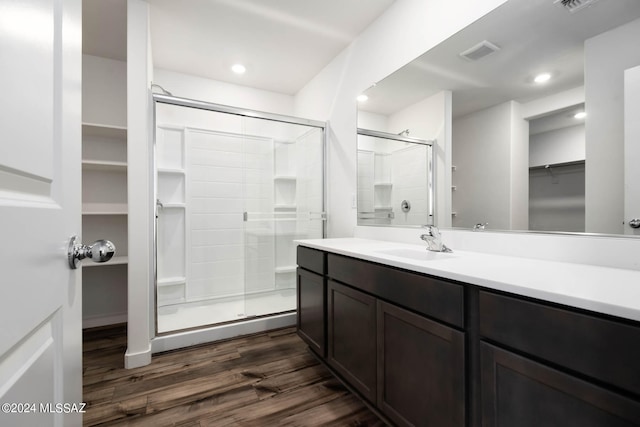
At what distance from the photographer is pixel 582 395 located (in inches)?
26.6

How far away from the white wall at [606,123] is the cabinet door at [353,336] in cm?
98

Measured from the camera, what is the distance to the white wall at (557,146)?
118 centimetres

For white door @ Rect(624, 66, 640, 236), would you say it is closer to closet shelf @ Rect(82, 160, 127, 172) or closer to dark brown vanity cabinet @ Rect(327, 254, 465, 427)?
dark brown vanity cabinet @ Rect(327, 254, 465, 427)

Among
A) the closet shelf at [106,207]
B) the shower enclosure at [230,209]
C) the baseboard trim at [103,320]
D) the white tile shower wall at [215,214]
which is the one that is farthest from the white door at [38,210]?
the baseboard trim at [103,320]

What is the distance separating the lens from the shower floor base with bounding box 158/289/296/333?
8.29 feet

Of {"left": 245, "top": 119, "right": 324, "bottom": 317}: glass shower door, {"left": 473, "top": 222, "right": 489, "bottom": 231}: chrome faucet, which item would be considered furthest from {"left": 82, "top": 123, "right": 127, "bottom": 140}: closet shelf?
{"left": 473, "top": 222, "right": 489, "bottom": 231}: chrome faucet

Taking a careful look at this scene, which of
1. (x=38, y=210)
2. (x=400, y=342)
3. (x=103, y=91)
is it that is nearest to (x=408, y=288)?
(x=400, y=342)

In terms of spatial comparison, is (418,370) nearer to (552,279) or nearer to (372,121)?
(552,279)

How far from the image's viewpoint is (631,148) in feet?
3.38

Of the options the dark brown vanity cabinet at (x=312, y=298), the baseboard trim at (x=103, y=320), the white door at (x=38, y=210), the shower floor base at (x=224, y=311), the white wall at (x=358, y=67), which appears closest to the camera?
the white door at (x=38, y=210)

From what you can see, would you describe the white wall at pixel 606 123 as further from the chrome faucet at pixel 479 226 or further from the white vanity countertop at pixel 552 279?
the chrome faucet at pixel 479 226

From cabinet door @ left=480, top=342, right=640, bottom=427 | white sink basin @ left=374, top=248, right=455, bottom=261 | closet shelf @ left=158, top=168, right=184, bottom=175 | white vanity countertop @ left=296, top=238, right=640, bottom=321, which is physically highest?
closet shelf @ left=158, top=168, right=184, bottom=175

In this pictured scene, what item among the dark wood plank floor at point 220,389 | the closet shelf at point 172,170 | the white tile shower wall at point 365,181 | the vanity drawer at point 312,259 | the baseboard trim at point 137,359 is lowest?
the dark wood plank floor at point 220,389

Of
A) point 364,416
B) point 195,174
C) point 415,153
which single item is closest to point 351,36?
point 415,153
